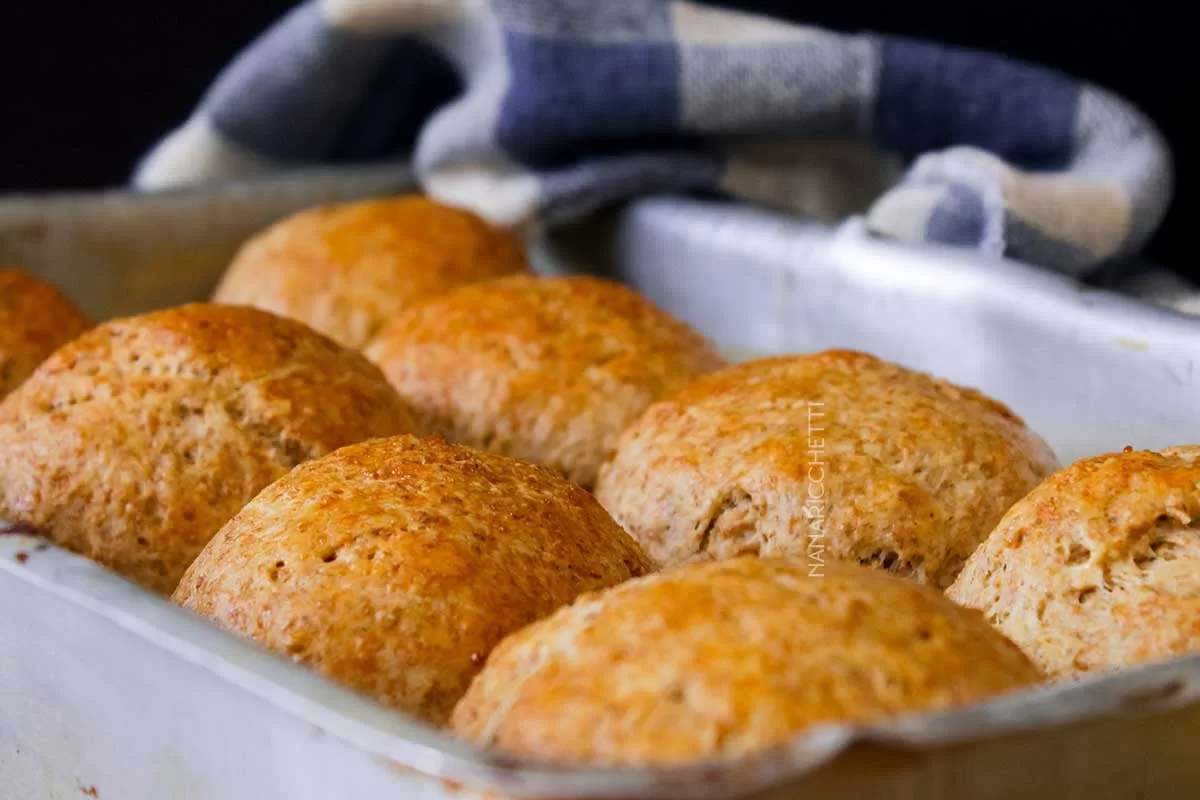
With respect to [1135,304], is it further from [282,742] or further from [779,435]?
[282,742]

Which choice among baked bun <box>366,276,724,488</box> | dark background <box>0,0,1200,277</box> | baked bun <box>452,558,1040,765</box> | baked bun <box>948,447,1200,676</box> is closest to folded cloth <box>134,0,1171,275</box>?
baked bun <box>366,276,724,488</box>

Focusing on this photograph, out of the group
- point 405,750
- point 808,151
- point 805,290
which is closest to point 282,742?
point 405,750

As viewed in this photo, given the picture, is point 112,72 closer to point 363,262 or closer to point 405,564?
point 363,262

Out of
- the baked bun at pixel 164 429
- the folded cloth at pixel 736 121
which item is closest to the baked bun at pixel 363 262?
the folded cloth at pixel 736 121

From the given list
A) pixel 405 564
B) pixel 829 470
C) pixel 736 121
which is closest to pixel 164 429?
pixel 405 564

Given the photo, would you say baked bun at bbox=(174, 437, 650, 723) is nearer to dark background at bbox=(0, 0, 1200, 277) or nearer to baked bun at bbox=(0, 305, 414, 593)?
baked bun at bbox=(0, 305, 414, 593)

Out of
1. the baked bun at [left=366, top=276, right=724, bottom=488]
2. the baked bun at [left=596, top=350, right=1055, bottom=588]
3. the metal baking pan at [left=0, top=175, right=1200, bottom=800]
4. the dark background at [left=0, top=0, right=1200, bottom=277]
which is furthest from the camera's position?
the dark background at [left=0, top=0, right=1200, bottom=277]
